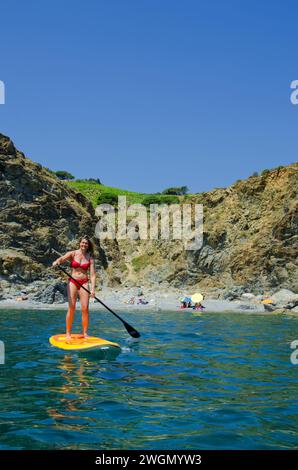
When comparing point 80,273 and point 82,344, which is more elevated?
point 80,273

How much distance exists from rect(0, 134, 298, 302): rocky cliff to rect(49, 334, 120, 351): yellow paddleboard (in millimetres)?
27451

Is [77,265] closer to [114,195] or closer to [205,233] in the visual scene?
[205,233]

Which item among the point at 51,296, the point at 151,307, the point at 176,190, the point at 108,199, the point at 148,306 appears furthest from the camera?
the point at 176,190

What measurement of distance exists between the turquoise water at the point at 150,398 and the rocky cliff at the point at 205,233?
27179 millimetres

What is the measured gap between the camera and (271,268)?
126ft

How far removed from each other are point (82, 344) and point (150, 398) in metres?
4.29

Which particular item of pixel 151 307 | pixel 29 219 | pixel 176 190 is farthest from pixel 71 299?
pixel 176 190

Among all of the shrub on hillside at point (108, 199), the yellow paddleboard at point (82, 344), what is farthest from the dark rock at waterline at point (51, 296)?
the shrub on hillside at point (108, 199)

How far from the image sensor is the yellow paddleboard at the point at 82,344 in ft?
35.0

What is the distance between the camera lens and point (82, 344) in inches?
427

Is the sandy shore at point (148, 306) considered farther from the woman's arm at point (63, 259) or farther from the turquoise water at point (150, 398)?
the woman's arm at point (63, 259)

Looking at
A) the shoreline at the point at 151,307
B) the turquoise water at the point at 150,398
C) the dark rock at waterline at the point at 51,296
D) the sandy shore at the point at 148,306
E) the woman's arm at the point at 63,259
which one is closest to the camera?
the turquoise water at the point at 150,398
